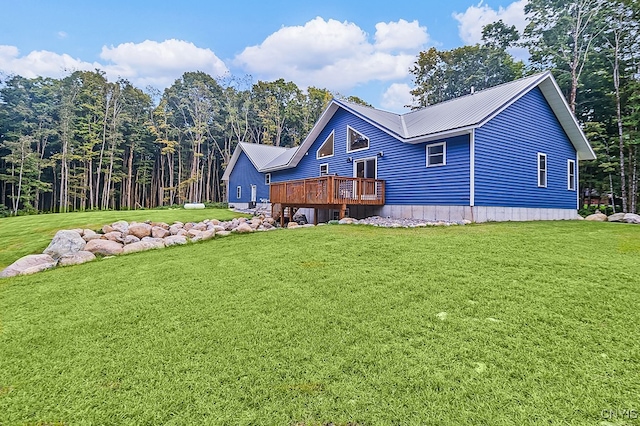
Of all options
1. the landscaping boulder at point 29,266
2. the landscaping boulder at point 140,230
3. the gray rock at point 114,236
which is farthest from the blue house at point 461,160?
the landscaping boulder at point 29,266

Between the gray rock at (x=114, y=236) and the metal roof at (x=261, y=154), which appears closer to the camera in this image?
the gray rock at (x=114, y=236)

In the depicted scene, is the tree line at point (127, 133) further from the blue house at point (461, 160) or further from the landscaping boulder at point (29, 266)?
the landscaping boulder at point (29, 266)

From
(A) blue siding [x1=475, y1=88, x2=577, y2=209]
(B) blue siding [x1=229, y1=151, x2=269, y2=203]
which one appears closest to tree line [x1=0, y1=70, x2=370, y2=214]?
(B) blue siding [x1=229, y1=151, x2=269, y2=203]

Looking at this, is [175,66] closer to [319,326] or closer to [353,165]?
[353,165]

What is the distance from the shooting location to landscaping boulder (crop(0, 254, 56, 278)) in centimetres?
619

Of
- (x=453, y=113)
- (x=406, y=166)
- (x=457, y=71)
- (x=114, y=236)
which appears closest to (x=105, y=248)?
(x=114, y=236)

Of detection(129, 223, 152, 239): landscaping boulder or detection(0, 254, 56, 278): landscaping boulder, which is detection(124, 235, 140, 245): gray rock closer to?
detection(129, 223, 152, 239): landscaping boulder

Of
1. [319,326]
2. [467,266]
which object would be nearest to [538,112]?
[467,266]

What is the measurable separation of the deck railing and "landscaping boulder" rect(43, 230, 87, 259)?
7.43m

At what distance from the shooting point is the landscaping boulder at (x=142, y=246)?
7.85 metres

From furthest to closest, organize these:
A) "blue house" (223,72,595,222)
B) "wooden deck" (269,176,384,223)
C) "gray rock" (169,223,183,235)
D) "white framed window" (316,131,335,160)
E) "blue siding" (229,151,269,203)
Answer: "blue siding" (229,151,269,203)
"white framed window" (316,131,335,160)
"wooden deck" (269,176,384,223)
"gray rock" (169,223,183,235)
"blue house" (223,72,595,222)

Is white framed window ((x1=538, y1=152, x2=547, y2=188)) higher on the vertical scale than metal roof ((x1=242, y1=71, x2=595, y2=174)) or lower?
lower

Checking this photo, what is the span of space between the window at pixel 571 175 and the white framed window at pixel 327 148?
10.3m

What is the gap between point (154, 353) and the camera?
273 centimetres
